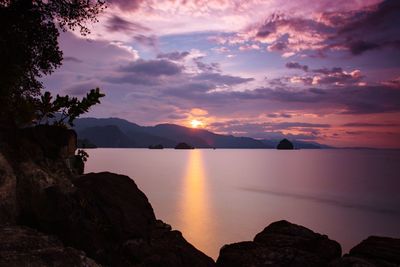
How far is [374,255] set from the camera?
17453 millimetres

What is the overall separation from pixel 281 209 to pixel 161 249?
42.5 meters

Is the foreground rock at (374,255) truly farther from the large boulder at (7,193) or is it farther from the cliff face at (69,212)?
the large boulder at (7,193)

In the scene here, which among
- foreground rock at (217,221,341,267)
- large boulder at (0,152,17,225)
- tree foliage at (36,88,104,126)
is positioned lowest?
foreground rock at (217,221,341,267)

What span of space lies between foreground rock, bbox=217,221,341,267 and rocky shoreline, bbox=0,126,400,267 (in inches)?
2.0

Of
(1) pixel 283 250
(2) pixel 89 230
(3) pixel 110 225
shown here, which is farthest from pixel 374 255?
Answer: (2) pixel 89 230

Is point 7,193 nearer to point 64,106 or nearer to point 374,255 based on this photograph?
point 64,106

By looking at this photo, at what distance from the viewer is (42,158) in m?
15.4

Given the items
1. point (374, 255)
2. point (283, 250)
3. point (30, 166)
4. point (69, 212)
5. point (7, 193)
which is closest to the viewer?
point (7, 193)

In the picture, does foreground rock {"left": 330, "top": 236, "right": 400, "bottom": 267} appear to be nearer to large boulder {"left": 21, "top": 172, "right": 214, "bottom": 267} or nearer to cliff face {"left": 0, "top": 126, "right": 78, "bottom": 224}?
large boulder {"left": 21, "top": 172, "right": 214, "bottom": 267}

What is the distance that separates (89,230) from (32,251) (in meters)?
4.10

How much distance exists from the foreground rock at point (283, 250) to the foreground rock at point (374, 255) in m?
1.23

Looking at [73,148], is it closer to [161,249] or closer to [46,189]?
[46,189]

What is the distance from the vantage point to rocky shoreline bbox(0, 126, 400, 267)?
36.4 feet

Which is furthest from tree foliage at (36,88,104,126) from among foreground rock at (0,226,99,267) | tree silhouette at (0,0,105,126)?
foreground rock at (0,226,99,267)
